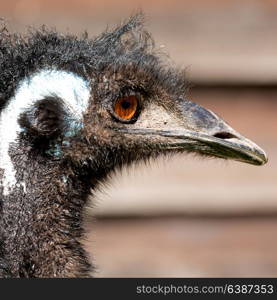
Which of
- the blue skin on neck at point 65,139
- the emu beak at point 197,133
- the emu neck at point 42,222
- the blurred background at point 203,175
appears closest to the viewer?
the emu neck at point 42,222

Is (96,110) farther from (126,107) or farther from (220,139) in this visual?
(220,139)

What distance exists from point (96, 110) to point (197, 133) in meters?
0.33

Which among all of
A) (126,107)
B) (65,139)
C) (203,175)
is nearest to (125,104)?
(126,107)

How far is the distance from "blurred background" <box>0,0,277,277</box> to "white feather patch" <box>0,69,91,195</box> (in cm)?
238

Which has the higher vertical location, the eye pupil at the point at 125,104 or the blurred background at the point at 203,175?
the blurred background at the point at 203,175

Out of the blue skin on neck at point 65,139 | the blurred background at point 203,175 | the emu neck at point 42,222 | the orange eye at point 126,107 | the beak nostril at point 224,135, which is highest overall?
the blurred background at point 203,175

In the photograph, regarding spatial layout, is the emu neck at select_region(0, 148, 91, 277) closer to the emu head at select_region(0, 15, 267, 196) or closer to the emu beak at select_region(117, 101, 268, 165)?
the emu head at select_region(0, 15, 267, 196)

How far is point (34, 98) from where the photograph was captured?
12.0 ft

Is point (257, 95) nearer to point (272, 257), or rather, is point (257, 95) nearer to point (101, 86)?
point (272, 257)

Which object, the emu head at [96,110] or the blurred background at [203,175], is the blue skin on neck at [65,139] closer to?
the emu head at [96,110]

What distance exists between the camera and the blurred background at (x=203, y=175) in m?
6.22

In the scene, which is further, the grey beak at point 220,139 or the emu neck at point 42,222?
the grey beak at point 220,139

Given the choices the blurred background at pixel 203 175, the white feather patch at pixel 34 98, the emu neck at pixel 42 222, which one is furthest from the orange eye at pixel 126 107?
the blurred background at pixel 203 175
